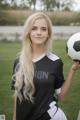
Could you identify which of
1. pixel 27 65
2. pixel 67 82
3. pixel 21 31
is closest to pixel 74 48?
pixel 67 82

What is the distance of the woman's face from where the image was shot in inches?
64.6

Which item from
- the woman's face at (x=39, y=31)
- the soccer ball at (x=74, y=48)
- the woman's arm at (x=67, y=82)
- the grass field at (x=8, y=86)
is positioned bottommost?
the grass field at (x=8, y=86)

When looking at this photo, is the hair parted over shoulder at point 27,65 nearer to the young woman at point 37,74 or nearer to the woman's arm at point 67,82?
the young woman at point 37,74

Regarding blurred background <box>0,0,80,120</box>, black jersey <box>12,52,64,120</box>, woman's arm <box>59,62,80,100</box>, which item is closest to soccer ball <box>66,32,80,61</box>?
woman's arm <box>59,62,80,100</box>

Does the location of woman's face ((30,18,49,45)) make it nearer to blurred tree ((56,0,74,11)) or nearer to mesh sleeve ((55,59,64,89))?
mesh sleeve ((55,59,64,89))

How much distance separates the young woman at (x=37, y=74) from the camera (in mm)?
1618

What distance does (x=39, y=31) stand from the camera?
1639 millimetres

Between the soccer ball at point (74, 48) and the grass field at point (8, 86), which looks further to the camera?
the grass field at point (8, 86)

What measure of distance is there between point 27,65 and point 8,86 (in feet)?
3.67

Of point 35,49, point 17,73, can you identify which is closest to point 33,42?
point 35,49

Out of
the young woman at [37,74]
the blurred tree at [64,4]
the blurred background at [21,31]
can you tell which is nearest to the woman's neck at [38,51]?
the young woman at [37,74]

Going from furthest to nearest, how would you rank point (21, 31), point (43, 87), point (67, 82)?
point (21, 31)
point (67, 82)
point (43, 87)

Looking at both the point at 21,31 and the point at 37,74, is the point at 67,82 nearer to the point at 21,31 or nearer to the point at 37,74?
Result: the point at 37,74

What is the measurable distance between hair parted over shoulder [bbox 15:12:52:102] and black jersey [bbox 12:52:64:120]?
27mm
